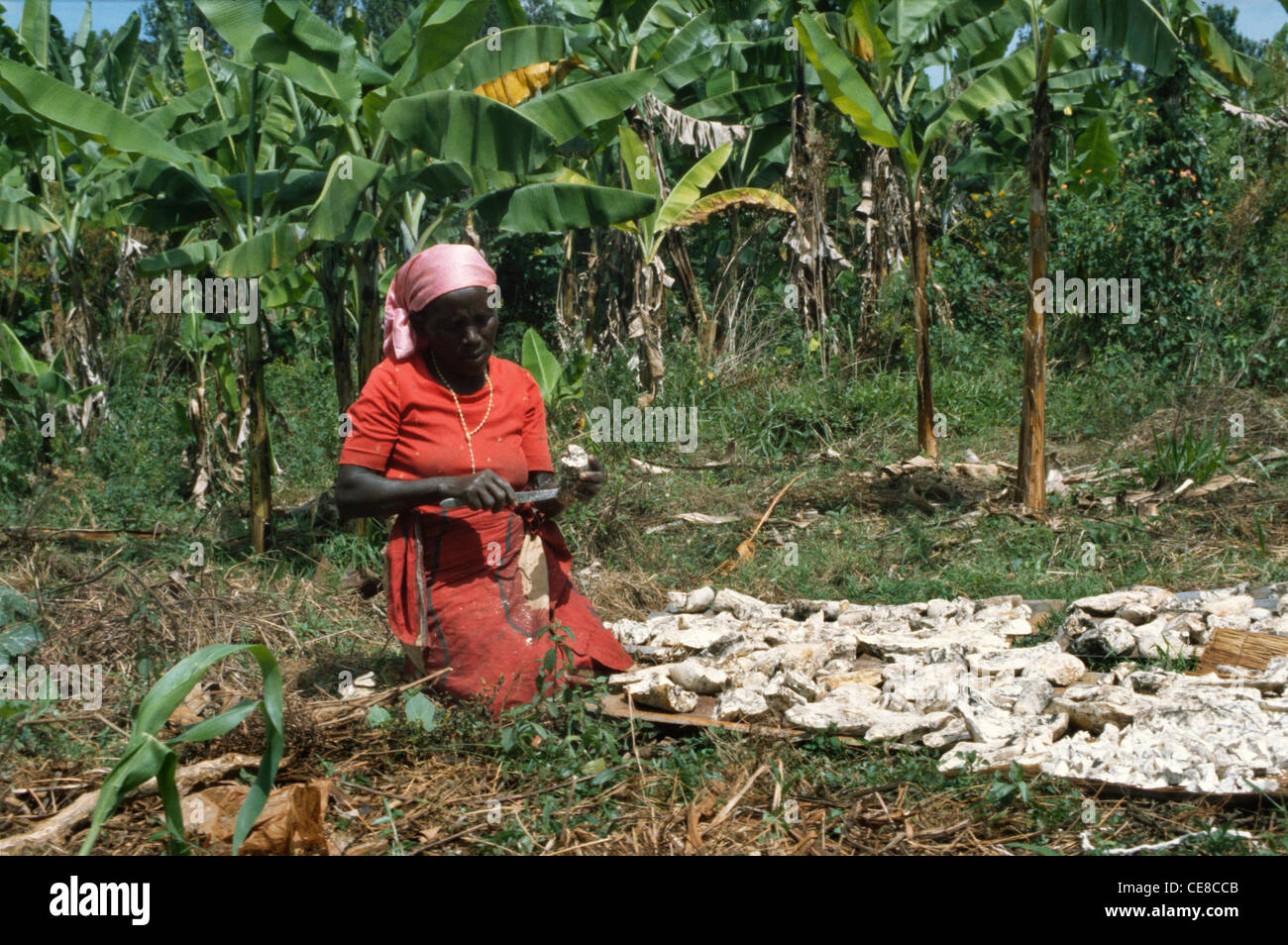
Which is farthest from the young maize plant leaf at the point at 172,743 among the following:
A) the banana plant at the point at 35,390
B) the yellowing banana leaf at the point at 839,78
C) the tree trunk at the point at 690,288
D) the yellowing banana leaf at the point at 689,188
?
the tree trunk at the point at 690,288

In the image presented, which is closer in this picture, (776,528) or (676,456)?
(776,528)

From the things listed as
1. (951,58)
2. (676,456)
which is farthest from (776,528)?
(951,58)

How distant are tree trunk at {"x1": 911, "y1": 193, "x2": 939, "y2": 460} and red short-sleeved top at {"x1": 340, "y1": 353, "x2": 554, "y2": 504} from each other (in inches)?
165

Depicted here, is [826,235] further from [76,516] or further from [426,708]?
[426,708]

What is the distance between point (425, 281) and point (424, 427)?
18.1 inches

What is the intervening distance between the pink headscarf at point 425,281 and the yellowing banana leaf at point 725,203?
5382mm

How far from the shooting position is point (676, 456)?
7.88 metres

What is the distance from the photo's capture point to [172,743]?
2195mm

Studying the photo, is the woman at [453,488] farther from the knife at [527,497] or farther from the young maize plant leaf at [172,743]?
the young maize plant leaf at [172,743]

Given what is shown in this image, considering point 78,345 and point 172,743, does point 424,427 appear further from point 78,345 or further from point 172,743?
point 78,345

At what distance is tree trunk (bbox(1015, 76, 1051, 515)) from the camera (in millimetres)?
6043

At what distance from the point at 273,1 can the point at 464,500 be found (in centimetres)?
305

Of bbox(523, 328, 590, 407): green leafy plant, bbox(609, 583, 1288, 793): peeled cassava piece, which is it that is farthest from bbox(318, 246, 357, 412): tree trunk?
bbox(609, 583, 1288, 793): peeled cassava piece

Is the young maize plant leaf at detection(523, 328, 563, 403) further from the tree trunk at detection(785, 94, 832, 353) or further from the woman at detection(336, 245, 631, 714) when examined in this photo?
the woman at detection(336, 245, 631, 714)
